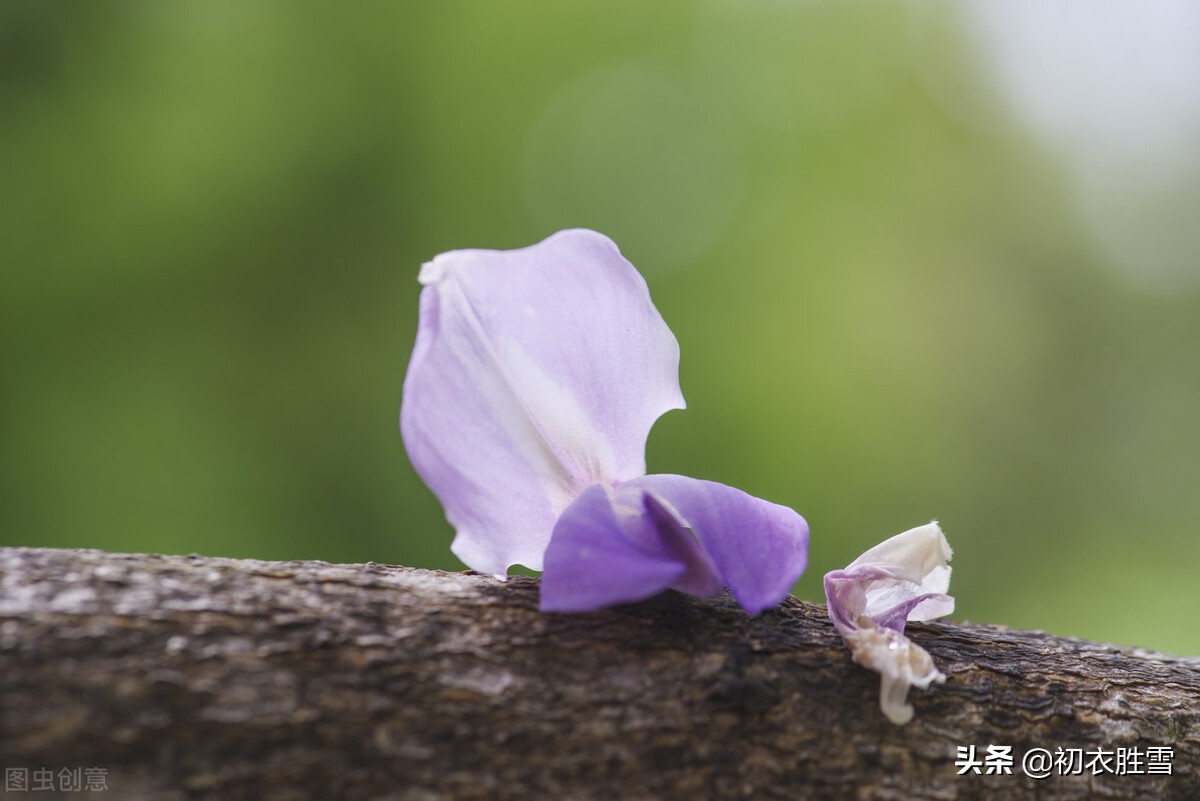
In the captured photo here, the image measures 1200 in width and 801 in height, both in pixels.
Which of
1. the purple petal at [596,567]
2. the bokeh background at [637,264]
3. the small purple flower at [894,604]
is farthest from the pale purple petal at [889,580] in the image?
the bokeh background at [637,264]

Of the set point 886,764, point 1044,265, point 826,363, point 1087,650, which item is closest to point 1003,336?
point 1044,265

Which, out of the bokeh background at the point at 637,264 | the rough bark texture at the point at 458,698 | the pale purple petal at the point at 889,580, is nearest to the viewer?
the rough bark texture at the point at 458,698

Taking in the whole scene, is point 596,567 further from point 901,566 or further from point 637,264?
point 637,264

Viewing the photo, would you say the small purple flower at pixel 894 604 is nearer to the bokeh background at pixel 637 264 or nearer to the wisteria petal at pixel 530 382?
the wisteria petal at pixel 530 382

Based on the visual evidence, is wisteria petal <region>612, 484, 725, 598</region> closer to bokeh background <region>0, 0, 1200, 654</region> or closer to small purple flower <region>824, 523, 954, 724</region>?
small purple flower <region>824, 523, 954, 724</region>

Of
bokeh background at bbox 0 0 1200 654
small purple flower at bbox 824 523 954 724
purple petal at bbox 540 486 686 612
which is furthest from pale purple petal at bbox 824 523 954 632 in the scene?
bokeh background at bbox 0 0 1200 654
